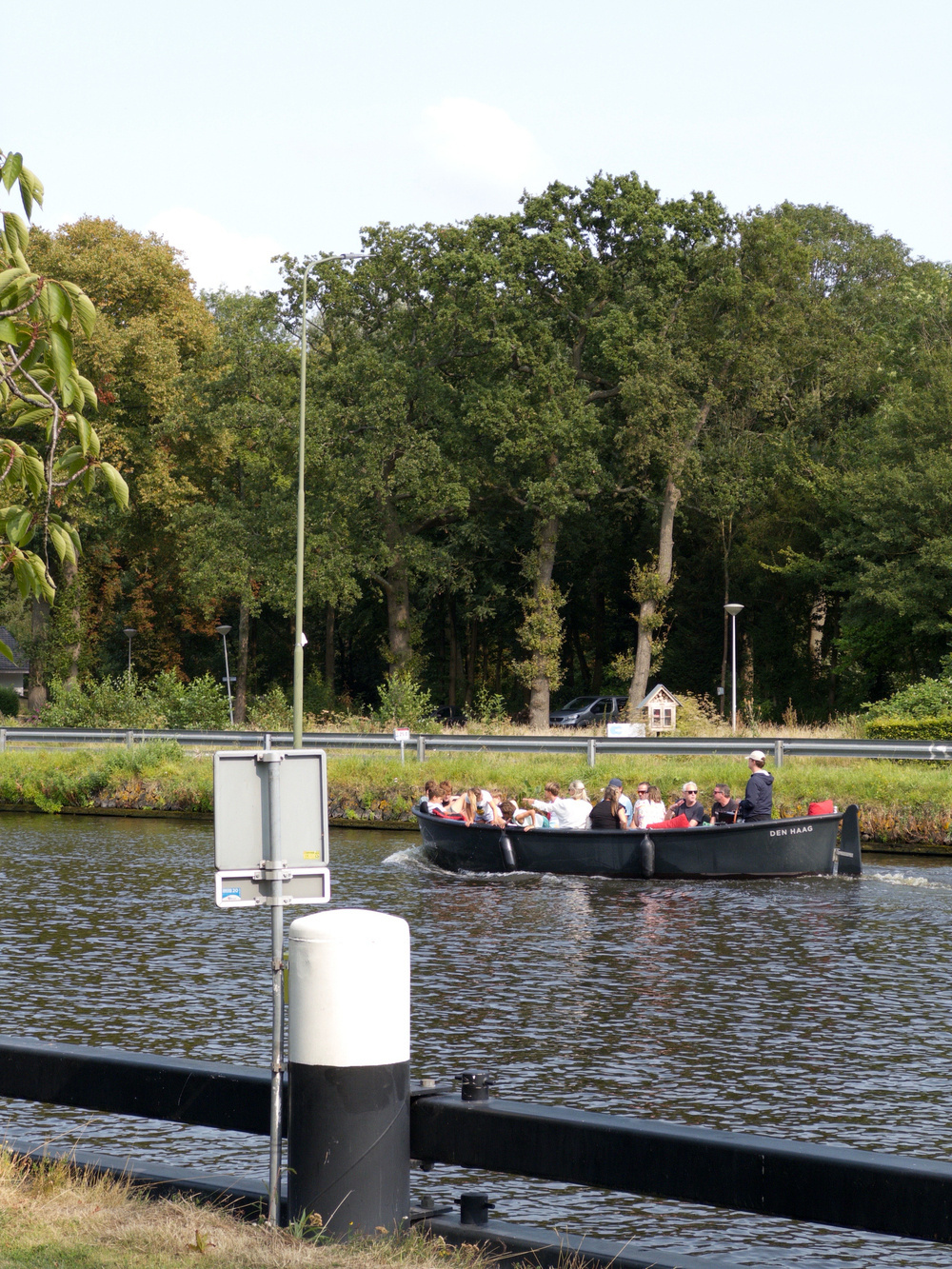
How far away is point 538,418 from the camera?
153 feet

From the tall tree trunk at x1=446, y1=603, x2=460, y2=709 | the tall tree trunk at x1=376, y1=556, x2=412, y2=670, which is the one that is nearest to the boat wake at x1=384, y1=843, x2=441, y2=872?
the tall tree trunk at x1=376, y1=556, x2=412, y2=670

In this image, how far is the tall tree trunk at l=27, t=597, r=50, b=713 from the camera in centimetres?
5119

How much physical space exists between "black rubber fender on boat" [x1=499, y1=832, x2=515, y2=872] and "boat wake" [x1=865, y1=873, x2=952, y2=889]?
5236 mm

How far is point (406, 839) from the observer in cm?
2656

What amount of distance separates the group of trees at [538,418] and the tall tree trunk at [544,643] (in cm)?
11

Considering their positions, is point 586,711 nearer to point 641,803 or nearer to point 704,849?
point 641,803

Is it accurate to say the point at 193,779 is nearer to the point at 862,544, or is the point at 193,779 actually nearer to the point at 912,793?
the point at 912,793

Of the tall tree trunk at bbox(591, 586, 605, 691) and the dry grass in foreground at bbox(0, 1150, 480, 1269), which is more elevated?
the tall tree trunk at bbox(591, 586, 605, 691)

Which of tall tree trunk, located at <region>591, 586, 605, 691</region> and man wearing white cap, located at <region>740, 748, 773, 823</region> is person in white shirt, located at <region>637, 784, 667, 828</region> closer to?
man wearing white cap, located at <region>740, 748, 773, 823</region>

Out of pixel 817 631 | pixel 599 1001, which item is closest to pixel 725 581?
pixel 817 631

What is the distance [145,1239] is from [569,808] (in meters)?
18.6

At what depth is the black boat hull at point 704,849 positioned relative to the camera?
20906mm

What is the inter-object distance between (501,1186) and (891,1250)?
6.66 feet

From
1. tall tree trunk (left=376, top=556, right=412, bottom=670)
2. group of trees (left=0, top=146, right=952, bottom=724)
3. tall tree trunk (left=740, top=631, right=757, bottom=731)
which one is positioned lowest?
tall tree trunk (left=740, top=631, right=757, bottom=731)
